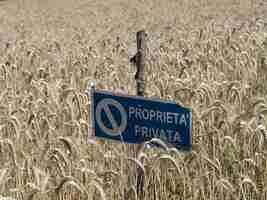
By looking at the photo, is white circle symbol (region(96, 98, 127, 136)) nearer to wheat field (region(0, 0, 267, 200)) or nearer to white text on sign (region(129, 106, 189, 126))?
white text on sign (region(129, 106, 189, 126))

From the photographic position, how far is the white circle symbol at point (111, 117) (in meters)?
3.04

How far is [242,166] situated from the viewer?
323cm

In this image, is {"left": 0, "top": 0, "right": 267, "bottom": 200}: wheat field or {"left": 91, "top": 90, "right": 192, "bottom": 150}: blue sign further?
{"left": 0, "top": 0, "right": 267, "bottom": 200}: wheat field

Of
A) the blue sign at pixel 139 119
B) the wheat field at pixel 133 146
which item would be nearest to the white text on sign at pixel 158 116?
the blue sign at pixel 139 119

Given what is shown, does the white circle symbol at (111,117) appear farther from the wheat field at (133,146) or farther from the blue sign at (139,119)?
the wheat field at (133,146)

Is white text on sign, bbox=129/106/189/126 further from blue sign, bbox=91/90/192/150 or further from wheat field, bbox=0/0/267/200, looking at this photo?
wheat field, bbox=0/0/267/200

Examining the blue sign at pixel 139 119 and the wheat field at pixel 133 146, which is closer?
the blue sign at pixel 139 119

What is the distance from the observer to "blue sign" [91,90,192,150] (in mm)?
2830

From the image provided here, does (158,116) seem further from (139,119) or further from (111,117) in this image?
(111,117)

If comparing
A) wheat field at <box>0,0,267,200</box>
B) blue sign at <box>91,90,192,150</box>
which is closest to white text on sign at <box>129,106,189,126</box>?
blue sign at <box>91,90,192,150</box>

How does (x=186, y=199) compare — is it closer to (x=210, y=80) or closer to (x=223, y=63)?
(x=210, y=80)

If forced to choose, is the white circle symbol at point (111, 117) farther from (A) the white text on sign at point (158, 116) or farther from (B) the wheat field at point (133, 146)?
(B) the wheat field at point (133, 146)

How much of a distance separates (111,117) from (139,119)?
188 millimetres

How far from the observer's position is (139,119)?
2.97 m
